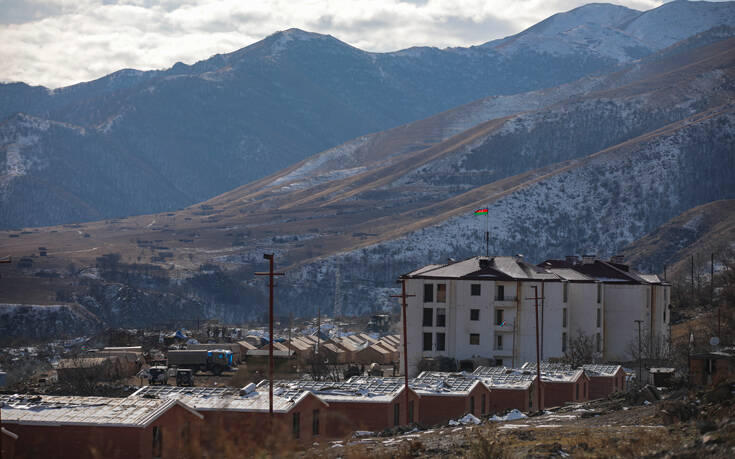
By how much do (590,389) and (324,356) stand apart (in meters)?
37.9

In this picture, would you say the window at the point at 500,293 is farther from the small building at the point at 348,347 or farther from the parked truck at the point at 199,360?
the parked truck at the point at 199,360

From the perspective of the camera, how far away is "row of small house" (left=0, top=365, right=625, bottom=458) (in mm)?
36812

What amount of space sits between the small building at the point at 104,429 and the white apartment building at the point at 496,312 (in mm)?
45652

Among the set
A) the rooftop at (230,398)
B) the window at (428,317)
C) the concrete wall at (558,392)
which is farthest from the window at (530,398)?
the window at (428,317)

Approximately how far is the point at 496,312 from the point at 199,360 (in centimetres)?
2489

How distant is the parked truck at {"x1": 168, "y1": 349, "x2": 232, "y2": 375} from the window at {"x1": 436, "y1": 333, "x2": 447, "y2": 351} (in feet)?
58.7

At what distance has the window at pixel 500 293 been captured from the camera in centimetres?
8638

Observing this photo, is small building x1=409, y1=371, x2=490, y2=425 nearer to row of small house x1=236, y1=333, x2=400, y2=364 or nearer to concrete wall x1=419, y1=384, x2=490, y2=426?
concrete wall x1=419, y1=384, x2=490, y2=426

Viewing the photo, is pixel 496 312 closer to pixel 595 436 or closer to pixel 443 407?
pixel 443 407

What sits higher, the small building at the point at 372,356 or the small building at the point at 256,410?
the small building at the point at 256,410

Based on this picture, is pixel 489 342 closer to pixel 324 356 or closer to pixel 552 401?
pixel 324 356

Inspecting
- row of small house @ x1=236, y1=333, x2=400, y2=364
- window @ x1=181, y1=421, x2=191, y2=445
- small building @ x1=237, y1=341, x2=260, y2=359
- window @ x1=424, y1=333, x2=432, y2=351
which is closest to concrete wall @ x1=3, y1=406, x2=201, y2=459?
window @ x1=181, y1=421, x2=191, y2=445

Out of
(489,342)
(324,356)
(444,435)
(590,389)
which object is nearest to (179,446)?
(444,435)

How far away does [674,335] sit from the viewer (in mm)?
107062
